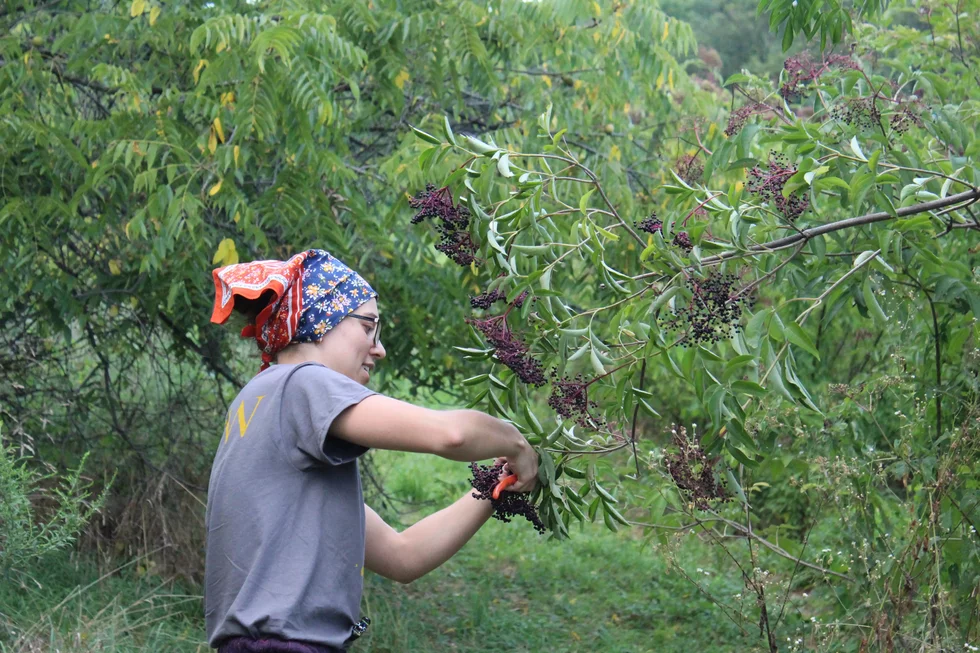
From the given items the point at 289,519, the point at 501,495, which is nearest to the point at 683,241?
the point at 501,495

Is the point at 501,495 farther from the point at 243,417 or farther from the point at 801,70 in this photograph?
the point at 801,70

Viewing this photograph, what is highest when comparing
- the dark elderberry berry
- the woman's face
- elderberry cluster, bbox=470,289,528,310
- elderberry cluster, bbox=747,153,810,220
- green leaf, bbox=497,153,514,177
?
green leaf, bbox=497,153,514,177

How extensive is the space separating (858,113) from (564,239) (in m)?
1.09

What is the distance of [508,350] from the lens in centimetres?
218

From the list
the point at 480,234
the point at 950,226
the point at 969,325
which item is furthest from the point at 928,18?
the point at 480,234

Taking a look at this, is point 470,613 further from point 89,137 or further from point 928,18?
point 928,18

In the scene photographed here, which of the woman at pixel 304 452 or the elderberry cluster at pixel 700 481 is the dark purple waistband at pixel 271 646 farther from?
the elderberry cluster at pixel 700 481

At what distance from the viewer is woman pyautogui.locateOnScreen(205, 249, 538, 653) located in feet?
6.88

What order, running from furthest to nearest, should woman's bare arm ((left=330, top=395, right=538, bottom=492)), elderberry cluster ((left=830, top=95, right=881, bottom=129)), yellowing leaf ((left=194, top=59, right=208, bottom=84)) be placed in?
yellowing leaf ((left=194, top=59, right=208, bottom=84)), elderberry cluster ((left=830, top=95, right=881, bottom=129)), woman's bare arm ((left=330, top=395, right=538, bottom=492))

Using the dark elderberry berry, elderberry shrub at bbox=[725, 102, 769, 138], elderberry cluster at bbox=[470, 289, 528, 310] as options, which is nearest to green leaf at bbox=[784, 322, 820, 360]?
the dark elderberry berry

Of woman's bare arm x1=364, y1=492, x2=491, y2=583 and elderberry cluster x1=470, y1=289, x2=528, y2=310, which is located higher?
elderberry cluster x1=470, y1=289, x2=528, y2=310

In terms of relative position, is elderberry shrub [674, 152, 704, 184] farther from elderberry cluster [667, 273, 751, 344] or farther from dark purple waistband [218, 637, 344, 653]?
dark purple waistband [218, 637, 344, 653]

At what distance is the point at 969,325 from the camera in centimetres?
363

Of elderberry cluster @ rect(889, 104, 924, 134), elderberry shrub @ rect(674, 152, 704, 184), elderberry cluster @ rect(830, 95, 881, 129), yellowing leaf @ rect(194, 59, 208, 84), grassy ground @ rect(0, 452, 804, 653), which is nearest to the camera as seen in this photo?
elderberry cluster @ rect(889, 104, 924, 134)
